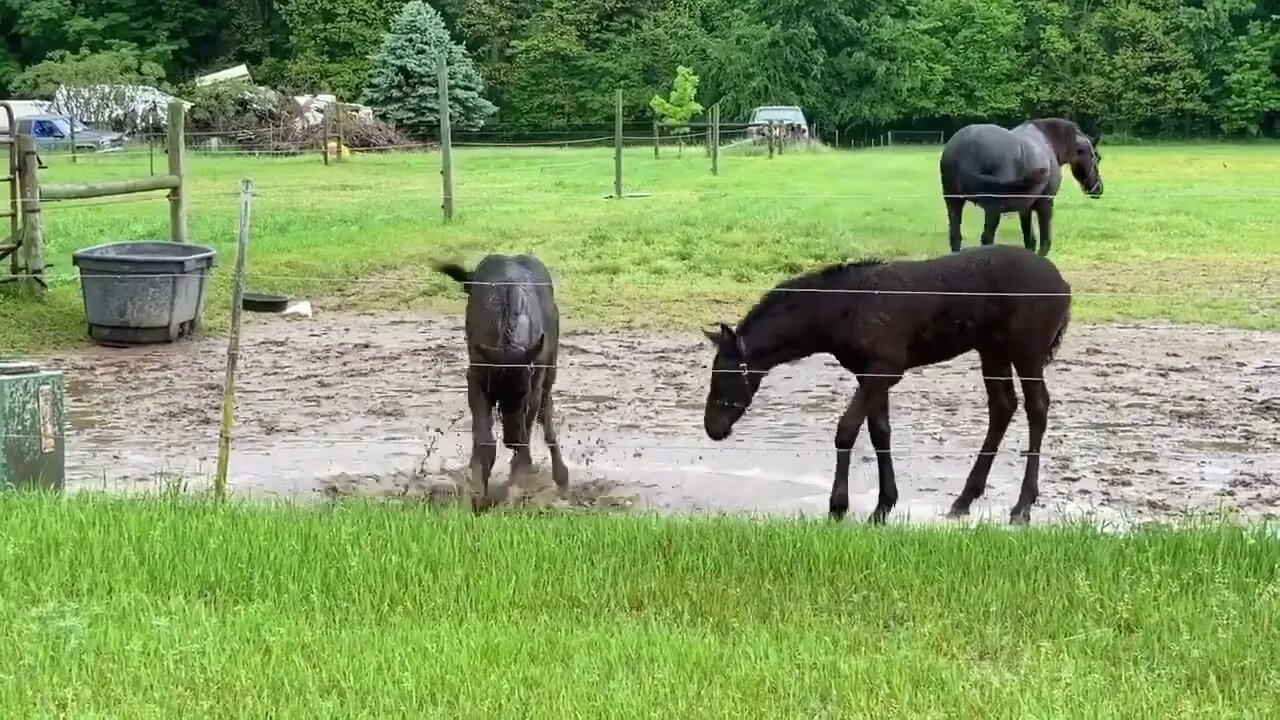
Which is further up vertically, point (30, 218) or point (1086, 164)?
point (1086, 164)

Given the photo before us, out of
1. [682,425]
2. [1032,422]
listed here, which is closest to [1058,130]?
[682,425]

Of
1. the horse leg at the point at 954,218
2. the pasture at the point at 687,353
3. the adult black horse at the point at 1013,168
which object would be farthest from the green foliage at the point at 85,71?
the horse leg at the point at 954,218

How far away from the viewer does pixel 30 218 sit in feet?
34.8

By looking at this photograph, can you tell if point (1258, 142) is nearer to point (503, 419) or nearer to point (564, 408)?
point (564, 408)

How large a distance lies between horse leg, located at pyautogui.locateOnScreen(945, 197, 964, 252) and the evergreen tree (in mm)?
21604

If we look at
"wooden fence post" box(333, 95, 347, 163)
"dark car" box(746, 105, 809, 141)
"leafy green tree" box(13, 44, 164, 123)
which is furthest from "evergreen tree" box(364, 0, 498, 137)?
"dark car" box(746, 105, 809, 141)

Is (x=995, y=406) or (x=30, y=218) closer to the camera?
(x=995, y=406)

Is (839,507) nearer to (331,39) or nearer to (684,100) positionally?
(684,100)

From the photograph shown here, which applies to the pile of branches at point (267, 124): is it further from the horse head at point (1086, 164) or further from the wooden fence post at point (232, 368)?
the wooden fence post at point (232, 368)

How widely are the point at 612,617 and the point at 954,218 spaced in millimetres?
8918


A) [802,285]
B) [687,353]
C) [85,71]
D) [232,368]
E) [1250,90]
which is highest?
[85,71]

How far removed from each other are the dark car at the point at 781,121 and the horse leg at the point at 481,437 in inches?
545

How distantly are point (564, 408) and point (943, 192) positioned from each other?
6.42 metres

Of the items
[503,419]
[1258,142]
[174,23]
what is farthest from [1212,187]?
[174,23]
